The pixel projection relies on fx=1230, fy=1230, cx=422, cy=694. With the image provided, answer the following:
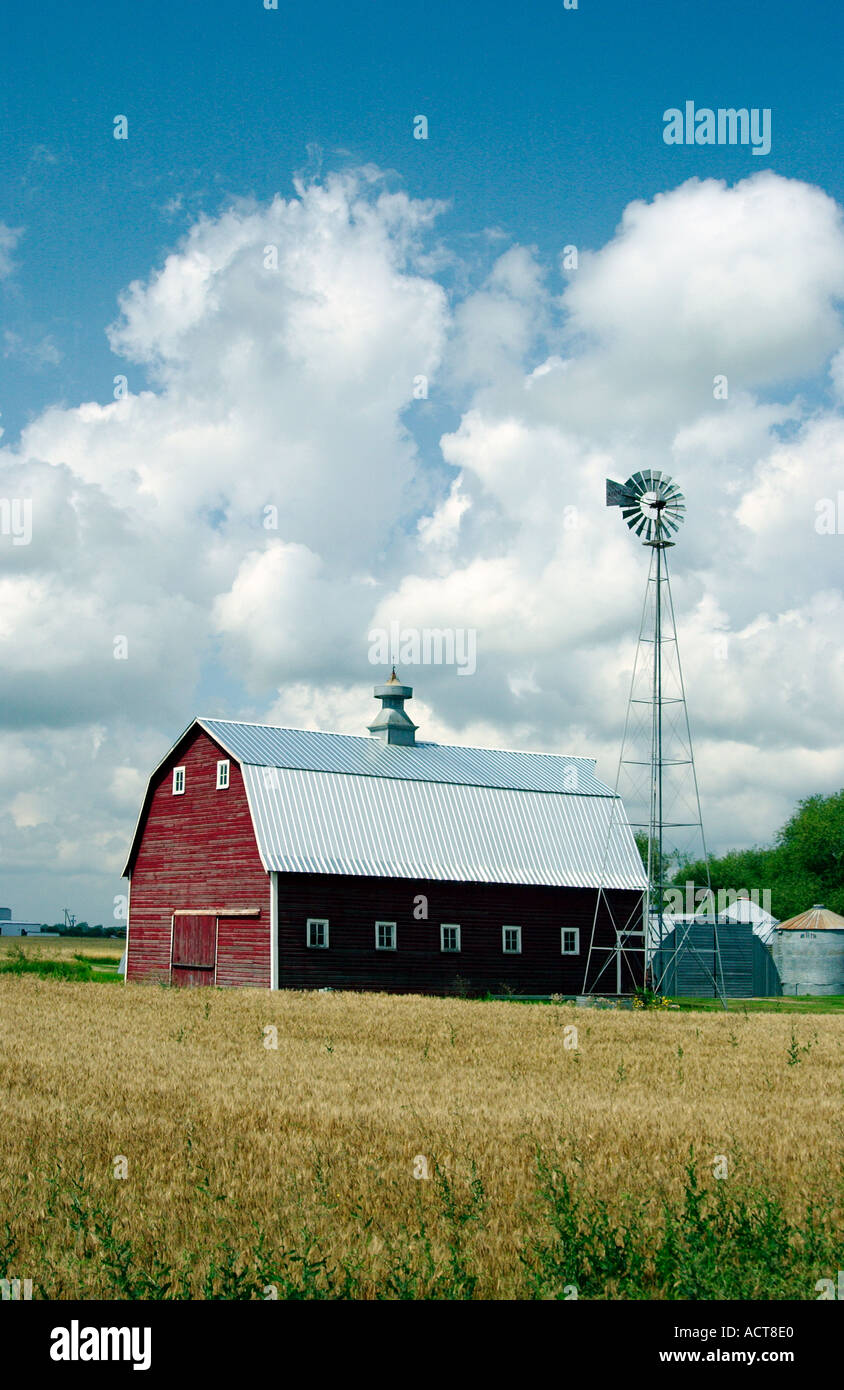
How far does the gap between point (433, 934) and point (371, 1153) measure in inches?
1178

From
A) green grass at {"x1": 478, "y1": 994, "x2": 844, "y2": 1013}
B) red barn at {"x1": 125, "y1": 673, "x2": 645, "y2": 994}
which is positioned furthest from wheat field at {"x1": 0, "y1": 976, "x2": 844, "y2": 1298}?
green grass at {"x1": 478, "y1": 994, "x2": 844, "y2": 1013}

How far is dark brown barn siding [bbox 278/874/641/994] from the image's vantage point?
3781 centimetres

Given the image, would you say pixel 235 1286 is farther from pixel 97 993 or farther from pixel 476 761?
pixel 476 761

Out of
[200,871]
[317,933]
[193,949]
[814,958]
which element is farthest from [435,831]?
[814,958]

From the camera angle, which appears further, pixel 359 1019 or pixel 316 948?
pixel 316 948

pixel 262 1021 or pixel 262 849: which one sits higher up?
pixel 262 849

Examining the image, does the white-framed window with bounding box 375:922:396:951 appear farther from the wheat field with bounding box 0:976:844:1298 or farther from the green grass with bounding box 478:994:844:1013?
the wheat field with bounding box 0:976:844:1298

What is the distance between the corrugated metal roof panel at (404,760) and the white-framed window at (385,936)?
17.3 feet

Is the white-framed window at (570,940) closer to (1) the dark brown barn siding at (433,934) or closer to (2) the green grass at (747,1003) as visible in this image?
(1) the dark brown barn siding at (433,934)

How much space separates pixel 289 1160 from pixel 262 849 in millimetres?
27243

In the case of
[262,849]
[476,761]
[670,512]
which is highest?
[670,512]

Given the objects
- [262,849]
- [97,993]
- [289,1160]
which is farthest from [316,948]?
[289,1160]
